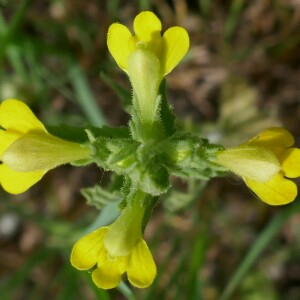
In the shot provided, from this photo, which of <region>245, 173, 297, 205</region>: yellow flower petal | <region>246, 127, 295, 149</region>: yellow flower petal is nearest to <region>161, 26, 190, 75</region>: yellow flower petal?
<region>246, 127, 295, 149</region>: yellow flower petal

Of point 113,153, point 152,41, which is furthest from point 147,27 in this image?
point 113,153

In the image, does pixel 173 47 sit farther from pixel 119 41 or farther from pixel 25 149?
pixel 25 149

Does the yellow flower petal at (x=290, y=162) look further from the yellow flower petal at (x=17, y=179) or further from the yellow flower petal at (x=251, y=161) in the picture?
the yellow flower petal at (x=17, y=179)

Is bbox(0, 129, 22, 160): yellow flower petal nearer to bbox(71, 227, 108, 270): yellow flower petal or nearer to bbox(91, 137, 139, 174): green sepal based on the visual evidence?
bbox(91, 137, 139, 174): green sepal

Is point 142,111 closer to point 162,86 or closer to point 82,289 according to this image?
point 162,86

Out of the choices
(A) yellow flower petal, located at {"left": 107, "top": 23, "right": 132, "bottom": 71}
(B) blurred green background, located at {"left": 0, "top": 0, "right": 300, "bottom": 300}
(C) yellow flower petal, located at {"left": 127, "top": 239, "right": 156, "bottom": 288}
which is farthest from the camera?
(B) blurred green background, located at {"left": 0, "top": 0, "right": 300, "bottom": 300}

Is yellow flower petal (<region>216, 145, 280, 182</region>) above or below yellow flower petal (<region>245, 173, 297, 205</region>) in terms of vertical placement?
above

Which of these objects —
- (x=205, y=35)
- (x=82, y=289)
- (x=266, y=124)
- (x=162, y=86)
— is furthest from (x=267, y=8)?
(x=82, y=289)
